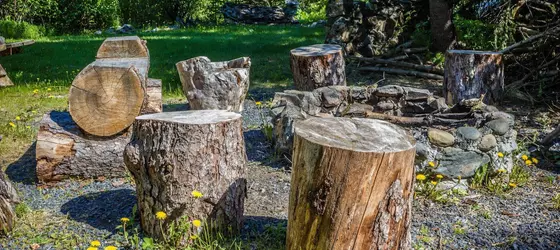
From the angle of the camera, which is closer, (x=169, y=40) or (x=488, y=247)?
(x=488, y=247)

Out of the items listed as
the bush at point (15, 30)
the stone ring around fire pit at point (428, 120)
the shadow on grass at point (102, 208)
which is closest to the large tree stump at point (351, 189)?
the shadow on grass at point (102, 208)

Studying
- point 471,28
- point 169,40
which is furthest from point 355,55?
point 169,40

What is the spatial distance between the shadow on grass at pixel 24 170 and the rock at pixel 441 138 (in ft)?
11.9

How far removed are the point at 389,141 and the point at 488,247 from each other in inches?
51.6

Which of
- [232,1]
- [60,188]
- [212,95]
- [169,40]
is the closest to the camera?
[60,188]

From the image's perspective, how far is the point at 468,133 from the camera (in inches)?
192

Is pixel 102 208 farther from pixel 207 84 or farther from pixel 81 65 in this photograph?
pixel 81 65

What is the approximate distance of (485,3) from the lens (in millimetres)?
9117

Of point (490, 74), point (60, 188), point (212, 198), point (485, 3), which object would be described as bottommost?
point (60, 188)

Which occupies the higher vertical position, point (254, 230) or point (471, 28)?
point (471, 28)

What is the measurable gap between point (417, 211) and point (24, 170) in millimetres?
3669

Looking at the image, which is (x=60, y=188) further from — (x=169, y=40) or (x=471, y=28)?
(x=169, y=40)

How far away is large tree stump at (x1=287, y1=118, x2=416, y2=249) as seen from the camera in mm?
2775

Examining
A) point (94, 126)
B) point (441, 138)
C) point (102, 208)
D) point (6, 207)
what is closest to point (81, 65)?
point (94, 126)
